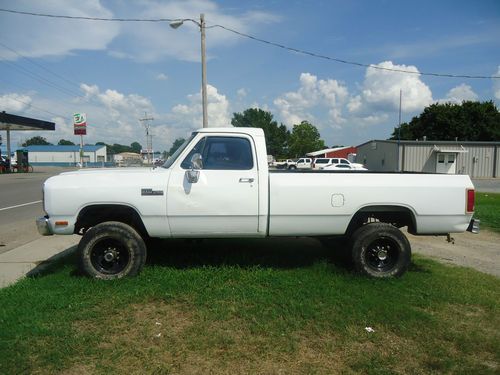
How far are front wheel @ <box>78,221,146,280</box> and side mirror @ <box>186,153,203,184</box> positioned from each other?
992 millimetres

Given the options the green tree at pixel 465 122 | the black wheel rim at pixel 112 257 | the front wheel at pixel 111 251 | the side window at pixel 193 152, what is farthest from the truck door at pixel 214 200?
the green tree at pixel 465 122

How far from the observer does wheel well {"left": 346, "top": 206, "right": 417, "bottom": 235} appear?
525 cm

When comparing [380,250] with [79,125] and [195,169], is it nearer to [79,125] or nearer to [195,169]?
[195,169]

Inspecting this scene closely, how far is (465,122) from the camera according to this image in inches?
2343

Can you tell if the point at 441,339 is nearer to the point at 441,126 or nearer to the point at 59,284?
the point at 59,284

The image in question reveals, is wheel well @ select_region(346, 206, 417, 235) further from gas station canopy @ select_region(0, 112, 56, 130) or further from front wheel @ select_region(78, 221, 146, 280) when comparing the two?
gas station canopy @ select_region(0, 112, 56, 130)

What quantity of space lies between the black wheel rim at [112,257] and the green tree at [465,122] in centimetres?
5778

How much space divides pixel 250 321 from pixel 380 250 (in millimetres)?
2231

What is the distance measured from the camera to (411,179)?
17.1 ft

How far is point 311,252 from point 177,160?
2758 mm

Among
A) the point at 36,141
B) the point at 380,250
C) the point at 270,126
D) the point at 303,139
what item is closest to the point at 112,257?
the point at 380,250

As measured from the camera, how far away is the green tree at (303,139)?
265 ft

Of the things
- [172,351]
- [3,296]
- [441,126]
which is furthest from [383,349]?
[441,126]

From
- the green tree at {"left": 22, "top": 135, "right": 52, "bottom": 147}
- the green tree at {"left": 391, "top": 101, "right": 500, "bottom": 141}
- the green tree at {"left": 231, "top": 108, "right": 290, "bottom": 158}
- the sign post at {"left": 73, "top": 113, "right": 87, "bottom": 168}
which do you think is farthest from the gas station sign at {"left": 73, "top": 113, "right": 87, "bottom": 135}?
the green tree at {"left": 22, "top": 135, "right": 52, "bottom": 147}
